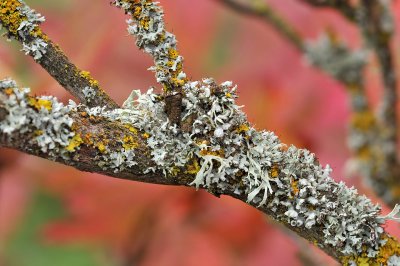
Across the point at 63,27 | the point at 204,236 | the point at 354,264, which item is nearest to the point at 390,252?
the point at 354,264

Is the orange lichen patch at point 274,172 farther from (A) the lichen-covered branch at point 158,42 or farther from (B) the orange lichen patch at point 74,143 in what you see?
(B) the orange lichen patch at point 74,143

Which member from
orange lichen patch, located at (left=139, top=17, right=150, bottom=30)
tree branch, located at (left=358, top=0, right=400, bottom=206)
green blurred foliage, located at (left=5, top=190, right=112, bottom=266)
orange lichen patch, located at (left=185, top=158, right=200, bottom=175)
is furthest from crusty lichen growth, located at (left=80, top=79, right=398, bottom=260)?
green blurred foliage, located at (left=5, top=190, right=112, bottom=266)

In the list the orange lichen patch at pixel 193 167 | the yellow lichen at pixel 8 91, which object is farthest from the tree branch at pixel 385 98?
the yellow lichen at pixel 8 91

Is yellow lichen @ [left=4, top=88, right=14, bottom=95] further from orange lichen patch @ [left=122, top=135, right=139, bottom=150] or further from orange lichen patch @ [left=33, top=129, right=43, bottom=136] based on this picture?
orange lichen patch @ [left=122, top=135, right=139, bottom=150]

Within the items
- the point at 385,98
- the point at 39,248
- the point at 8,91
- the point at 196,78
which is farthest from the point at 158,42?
the point at 39,248

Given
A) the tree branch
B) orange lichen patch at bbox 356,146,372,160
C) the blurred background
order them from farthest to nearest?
the blurred background, orange lichen patch at bbox 356,146,372,160, the tree branch

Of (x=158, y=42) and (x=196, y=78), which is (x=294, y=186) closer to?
(x=158, y=42)
